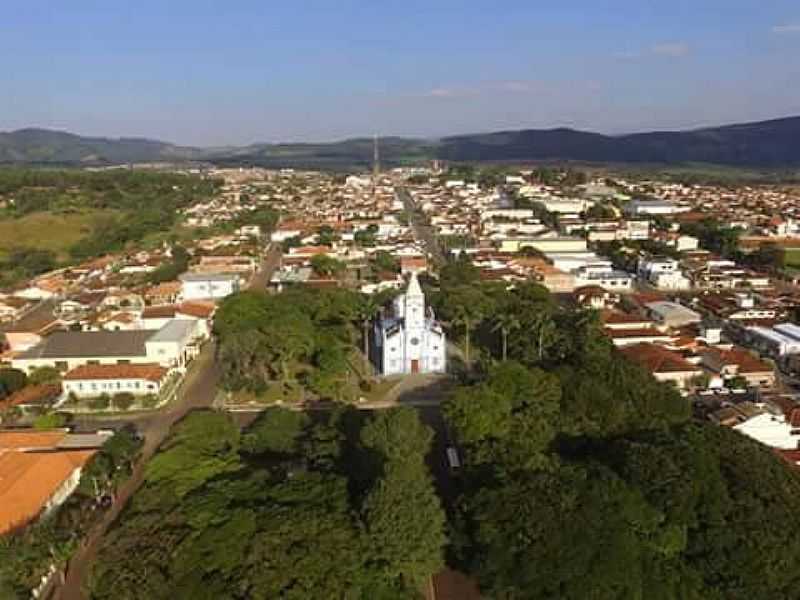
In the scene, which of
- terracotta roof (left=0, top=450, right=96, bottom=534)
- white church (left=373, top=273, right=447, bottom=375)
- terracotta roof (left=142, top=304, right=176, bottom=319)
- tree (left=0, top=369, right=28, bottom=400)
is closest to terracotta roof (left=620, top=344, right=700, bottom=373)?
white church (left=373, top=273, right=447, bottom=375)

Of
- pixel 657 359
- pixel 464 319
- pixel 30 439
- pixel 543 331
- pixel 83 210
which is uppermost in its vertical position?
pixel 543 331

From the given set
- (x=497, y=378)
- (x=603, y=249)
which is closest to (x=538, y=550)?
(x=497, y=378)

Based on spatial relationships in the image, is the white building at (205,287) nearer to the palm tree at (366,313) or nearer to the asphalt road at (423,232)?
the palm tree at (366,313)

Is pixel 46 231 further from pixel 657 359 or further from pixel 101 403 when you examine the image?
pixel 657 359

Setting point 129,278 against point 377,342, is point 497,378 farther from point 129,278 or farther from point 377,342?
point 129,278

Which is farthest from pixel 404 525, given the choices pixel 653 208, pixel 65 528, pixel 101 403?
pixel 653 208
